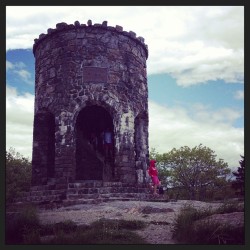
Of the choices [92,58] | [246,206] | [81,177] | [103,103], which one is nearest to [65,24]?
[92,58]

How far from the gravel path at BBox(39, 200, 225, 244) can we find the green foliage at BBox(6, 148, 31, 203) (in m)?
7.77

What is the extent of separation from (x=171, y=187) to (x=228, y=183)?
4.64m

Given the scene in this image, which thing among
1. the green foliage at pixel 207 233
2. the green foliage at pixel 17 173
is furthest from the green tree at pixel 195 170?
the green foliage at pixel 207 233

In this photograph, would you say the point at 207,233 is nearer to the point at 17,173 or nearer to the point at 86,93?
the point at 86,93

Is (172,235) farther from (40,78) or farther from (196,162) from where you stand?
(196,162)

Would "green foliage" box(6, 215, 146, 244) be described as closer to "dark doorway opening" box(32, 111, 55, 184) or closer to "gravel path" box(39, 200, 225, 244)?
"gravel path" box(39, 200, 225, 244)

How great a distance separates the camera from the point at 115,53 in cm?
1262

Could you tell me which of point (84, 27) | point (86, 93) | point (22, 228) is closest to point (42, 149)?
point (86, 93)

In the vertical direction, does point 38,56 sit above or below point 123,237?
above

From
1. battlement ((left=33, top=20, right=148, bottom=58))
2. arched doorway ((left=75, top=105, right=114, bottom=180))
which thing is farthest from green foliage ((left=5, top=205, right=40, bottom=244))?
battlement ((left=33, top=20, right=148, bottom=58))

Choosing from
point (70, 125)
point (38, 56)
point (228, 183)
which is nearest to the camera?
point (70, 125)

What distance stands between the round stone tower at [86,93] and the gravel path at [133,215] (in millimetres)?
2158

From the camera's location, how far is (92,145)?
14.5 metres

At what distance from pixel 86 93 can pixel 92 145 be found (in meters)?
3.14
